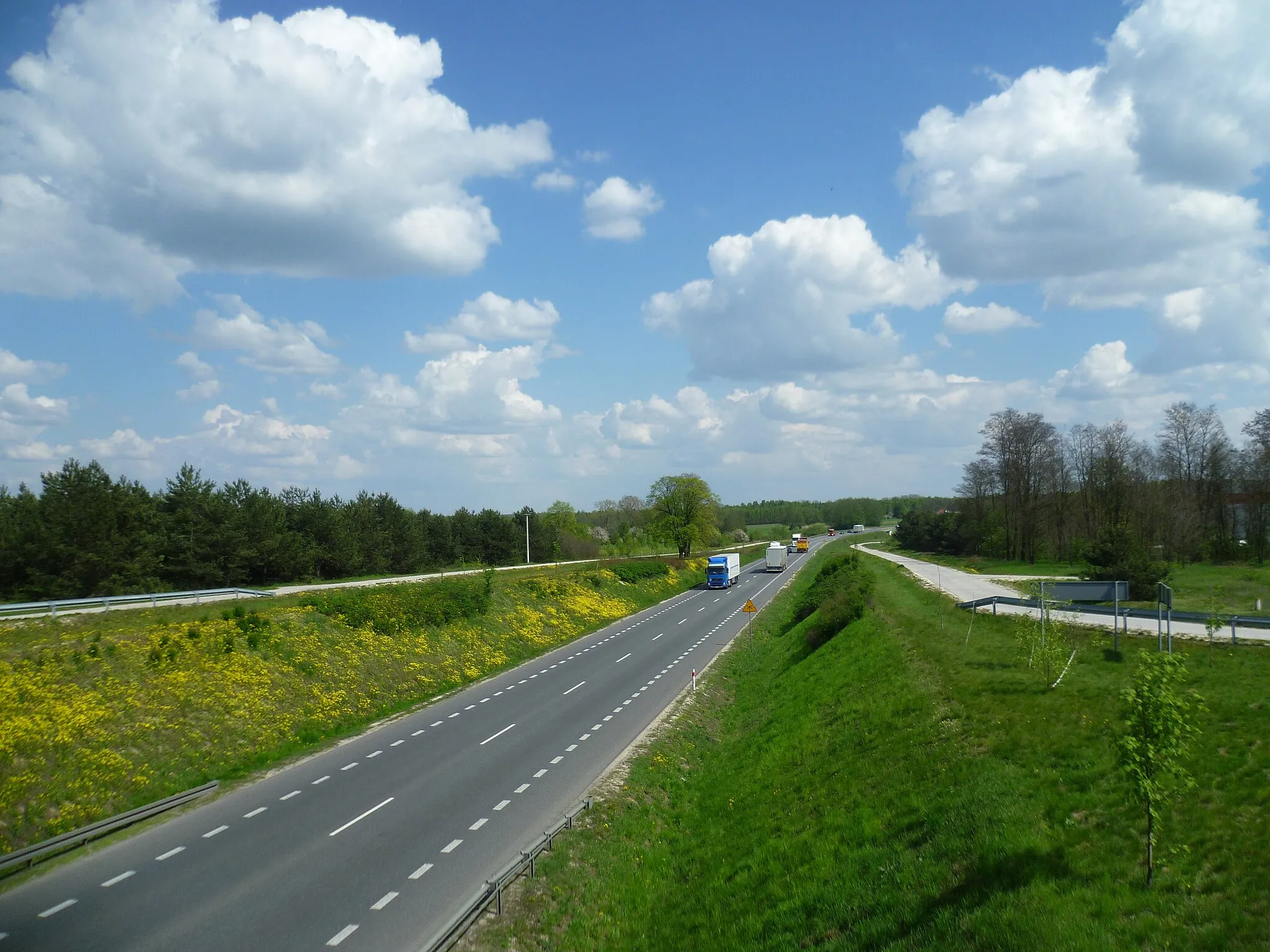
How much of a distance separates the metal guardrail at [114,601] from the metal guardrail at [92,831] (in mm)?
12094

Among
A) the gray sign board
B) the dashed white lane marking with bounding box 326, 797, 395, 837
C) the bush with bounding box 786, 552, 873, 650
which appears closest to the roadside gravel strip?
the gray sign board

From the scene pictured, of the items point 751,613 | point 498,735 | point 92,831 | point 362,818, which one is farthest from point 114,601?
point 751,613

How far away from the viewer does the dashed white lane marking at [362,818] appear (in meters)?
15.4

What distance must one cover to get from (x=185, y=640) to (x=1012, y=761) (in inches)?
967

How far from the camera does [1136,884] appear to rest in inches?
364

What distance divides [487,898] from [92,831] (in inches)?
353

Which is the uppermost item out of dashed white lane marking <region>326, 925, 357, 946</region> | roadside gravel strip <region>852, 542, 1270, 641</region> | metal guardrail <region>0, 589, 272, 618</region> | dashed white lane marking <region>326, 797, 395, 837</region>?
metal guardrail <region>0, 589, 272, 618</region>

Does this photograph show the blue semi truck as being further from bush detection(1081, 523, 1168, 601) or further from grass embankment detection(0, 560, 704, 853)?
grass embankment detection(0, 560, 704, 853)

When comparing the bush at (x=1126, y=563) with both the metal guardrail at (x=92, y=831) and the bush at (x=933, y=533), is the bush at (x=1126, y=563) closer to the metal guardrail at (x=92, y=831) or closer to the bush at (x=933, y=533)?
the metal guardrail at (x=92, y=831)

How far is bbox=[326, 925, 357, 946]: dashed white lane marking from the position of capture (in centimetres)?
1116

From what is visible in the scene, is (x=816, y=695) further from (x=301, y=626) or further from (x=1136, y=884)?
(x=301, y=626)

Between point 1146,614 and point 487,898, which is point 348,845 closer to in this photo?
point 487,898

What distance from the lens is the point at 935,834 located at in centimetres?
1188

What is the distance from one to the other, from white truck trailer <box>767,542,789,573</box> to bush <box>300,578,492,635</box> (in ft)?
204
